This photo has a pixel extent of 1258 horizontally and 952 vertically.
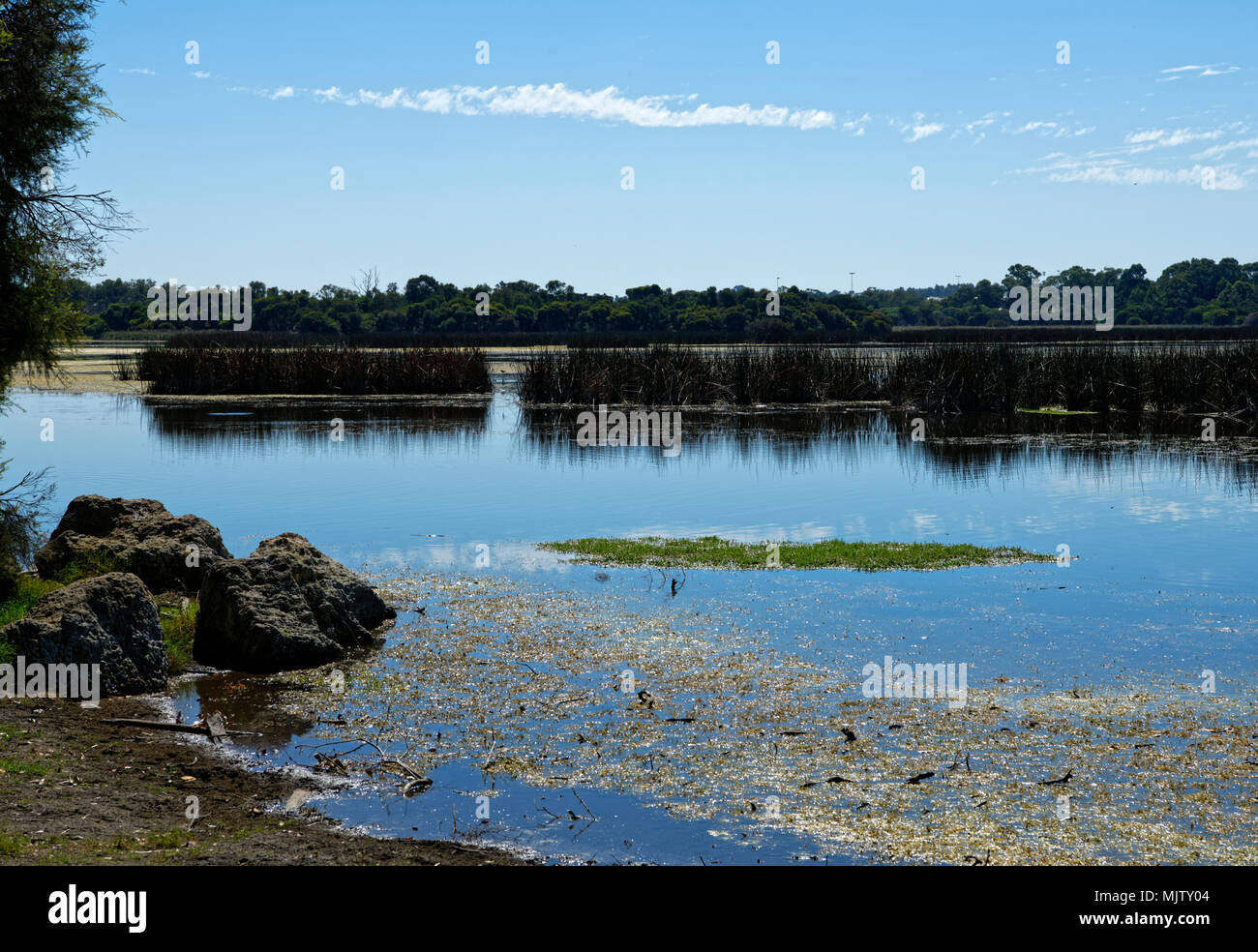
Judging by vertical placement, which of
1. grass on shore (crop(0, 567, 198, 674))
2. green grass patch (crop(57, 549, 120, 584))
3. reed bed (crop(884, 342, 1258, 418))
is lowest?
grass on shore (crop(0, 567, 198, 674))

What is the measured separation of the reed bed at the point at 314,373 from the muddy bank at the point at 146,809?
3447 cm

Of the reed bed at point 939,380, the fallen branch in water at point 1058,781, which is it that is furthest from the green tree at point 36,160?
the reed bed at point 939,380

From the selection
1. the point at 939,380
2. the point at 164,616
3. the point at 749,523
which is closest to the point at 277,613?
the point at 164,616

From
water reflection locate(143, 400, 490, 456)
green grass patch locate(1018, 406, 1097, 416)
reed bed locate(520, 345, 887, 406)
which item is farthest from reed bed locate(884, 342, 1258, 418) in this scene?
water reflection locate(143, 400, 490, 456)

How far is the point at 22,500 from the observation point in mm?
11852

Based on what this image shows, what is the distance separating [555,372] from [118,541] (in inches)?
1001

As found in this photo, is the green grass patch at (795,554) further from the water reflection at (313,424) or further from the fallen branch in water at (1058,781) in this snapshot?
the water reflection at (313,424)

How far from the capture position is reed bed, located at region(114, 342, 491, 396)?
41781 mm

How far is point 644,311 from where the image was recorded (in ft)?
360

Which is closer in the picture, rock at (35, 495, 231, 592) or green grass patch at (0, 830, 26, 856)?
green grass patch at (0, 830, 26, 856)

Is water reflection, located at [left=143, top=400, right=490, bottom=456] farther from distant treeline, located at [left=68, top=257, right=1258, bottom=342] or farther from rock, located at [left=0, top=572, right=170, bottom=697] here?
distant treeline, located at [left=68, top=257, right=1258, bottom=342]

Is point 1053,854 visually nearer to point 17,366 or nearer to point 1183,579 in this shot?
Answer: point 1183,579

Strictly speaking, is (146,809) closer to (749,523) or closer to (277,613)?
(277,613)

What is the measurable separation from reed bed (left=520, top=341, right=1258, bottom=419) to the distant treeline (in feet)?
135
